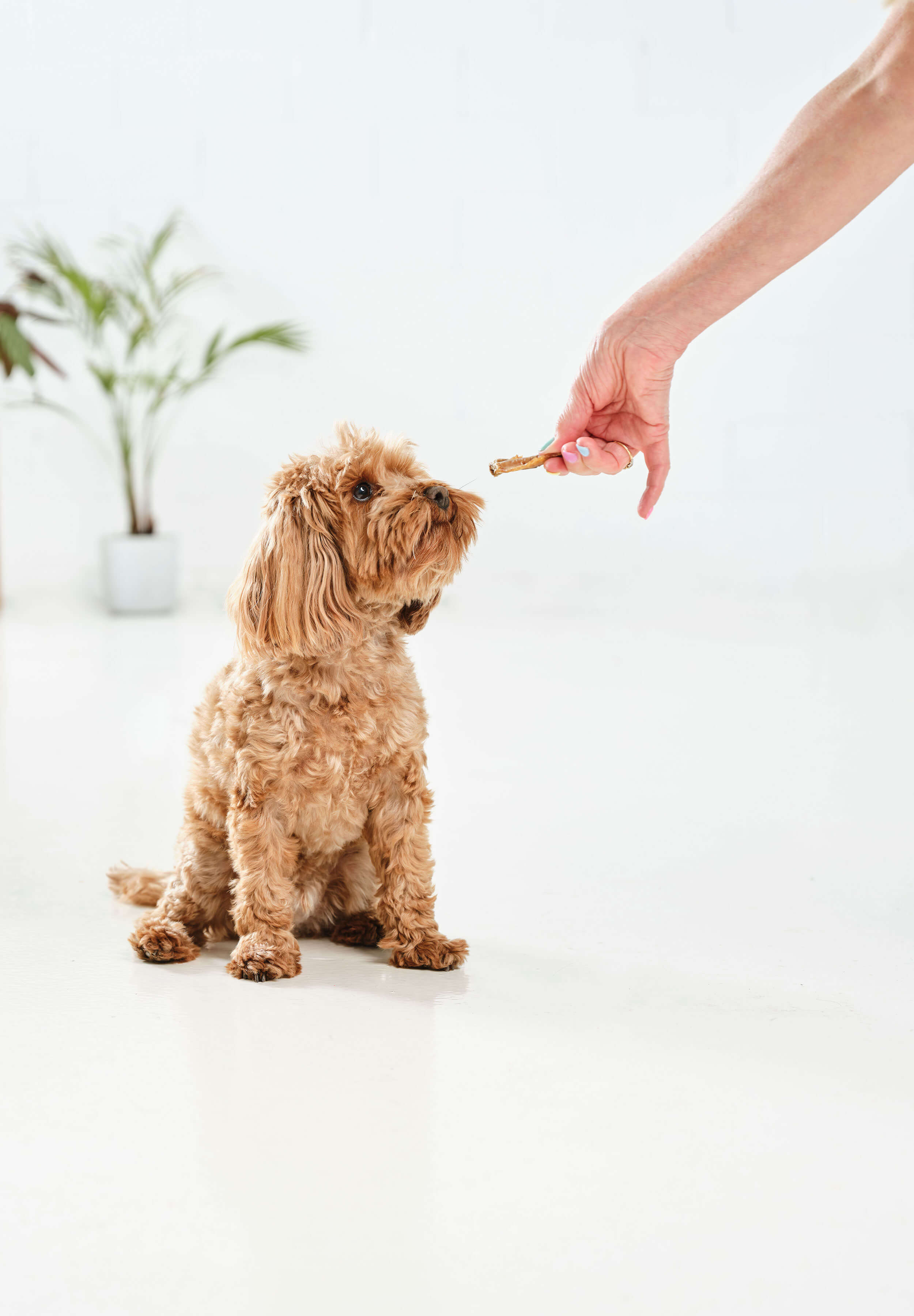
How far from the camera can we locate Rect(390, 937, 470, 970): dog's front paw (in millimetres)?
1933

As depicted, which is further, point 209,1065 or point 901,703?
point 901,703

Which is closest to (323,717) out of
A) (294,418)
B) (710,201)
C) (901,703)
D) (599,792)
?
(599,792)

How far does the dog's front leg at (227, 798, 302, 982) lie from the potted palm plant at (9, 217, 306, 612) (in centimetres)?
459

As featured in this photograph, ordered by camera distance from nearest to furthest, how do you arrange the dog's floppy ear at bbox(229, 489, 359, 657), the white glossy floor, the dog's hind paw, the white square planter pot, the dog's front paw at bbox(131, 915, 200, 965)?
1. the white glossy floor
2. the dog's floppy ear at bbox(229, 489, 359, 657)
3. the dog's front paw at bbox(131, 915, 200, 965)
4. the dog's hind paw
5. the white square planter pot

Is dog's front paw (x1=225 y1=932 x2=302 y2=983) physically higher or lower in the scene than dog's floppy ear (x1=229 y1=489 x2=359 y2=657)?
lower

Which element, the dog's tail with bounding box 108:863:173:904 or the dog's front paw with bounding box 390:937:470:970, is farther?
the dog's tail with bounding box 108:863:173:904

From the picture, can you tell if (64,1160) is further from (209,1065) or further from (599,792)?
(599,792)

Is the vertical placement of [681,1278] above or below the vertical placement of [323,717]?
below

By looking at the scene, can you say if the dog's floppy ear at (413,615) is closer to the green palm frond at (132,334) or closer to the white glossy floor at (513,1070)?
the white glossy floor at (513,1070)

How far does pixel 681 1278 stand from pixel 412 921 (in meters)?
0.84

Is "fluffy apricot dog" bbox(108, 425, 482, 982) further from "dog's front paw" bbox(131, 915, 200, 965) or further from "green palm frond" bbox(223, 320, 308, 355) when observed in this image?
"green palm frond" bbox(223, 320, 308, 355)

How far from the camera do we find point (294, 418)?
6621 mm

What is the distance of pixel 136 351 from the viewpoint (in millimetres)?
6469

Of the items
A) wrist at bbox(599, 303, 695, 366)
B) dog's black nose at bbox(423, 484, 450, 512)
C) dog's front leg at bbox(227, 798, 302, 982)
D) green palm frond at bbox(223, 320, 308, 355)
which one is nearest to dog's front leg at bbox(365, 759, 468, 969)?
dog's front leg at bbox(227, 798, 302, 982)
